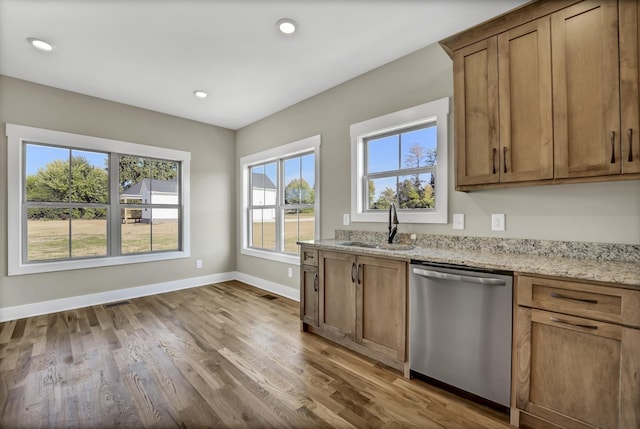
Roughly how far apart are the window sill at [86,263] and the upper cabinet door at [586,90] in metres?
4.71

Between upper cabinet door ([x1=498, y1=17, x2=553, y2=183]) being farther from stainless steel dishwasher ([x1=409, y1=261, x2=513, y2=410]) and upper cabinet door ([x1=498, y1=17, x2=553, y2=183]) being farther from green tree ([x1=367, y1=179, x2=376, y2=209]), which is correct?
green tree ([x1=367, y1=179, x2=376, y2=209])

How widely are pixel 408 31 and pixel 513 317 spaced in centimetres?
230

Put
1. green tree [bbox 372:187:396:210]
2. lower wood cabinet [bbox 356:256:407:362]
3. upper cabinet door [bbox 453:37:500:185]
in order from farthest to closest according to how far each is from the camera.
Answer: green tree [bbox 372:187:396:210], lower wood cabinet [bbox 356:256:407:362], upper cabinet door [bbox 453:37:500:185]

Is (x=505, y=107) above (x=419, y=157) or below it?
above

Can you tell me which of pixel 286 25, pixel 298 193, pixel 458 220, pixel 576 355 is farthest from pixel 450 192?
pixel 298 193

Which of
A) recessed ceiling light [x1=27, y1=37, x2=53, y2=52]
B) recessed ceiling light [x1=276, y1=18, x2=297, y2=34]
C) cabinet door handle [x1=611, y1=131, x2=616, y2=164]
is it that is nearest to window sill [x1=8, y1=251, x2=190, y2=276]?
recessed ceiling light [x1=27, y1=37, x2=53, y2=52]

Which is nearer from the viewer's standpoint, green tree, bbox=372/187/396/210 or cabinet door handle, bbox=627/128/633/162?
cabinet door handle, bbox=627/128/633/162

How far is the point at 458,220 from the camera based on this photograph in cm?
240

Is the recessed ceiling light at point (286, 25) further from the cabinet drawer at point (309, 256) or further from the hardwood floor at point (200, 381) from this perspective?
the hardwood floor at point (200, 381)

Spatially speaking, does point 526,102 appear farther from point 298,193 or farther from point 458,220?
point 298,193

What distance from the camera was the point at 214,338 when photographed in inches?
109

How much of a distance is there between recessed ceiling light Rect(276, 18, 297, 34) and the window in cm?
138

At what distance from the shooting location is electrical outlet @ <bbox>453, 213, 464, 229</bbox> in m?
2.38

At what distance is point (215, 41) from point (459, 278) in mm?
2766
